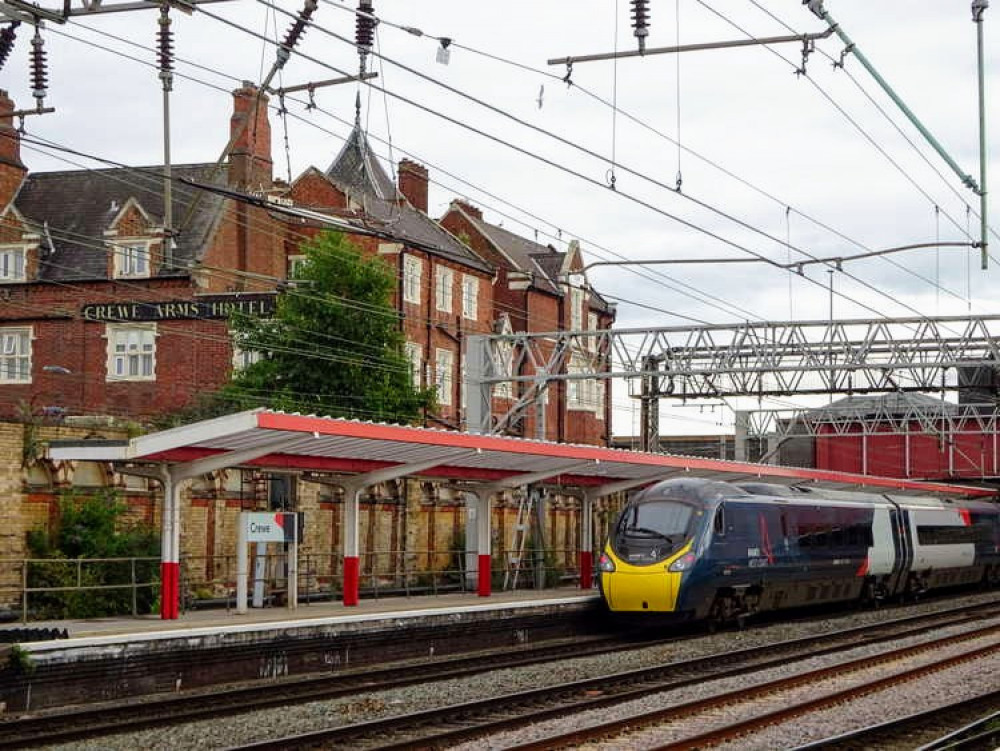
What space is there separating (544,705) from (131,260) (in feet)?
95.0

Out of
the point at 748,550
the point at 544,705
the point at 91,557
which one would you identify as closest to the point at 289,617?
the point at 544,705

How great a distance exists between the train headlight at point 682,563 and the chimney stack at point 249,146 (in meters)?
21.6

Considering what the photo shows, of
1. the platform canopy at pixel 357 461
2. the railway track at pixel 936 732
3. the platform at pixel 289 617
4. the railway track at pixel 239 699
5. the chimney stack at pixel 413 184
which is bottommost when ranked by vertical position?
the railway track at pixel 239 699

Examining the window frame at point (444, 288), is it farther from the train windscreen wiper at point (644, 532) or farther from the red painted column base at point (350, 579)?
the red painted column base at point (350, 579)

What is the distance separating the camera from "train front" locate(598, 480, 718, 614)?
2550 centimetres

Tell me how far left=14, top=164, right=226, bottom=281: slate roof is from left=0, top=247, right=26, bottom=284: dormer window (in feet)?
2.15

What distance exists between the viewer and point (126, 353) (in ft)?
139

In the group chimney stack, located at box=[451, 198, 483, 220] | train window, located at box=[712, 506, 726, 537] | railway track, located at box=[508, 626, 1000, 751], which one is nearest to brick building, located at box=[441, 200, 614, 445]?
chimney stack, located at box=[451, 198, 483, 220]

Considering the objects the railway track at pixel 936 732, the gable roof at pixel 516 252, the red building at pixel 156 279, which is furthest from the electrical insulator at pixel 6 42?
the gable roof at pixel 516 252

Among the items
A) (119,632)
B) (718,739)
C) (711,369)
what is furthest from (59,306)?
(718,739)

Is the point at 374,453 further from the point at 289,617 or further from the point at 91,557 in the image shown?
the point at 91,557

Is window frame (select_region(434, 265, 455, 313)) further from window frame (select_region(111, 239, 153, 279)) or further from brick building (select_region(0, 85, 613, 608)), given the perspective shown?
window frame (select_region(111, 239, 153, 279))

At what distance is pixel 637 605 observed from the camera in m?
25.8

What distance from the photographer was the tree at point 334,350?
36906mm
